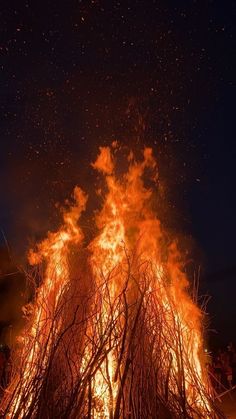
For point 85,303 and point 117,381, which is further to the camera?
point 85,303

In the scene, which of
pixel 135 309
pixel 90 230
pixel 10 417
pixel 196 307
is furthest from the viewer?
pixel 90 230

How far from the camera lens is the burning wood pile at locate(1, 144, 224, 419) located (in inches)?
147

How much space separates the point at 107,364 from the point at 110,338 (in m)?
0.23

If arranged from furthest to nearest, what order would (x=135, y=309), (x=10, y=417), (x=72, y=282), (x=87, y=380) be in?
(x=72, y=282)
(x=135, y=309)
(x=10, y=417)
(x=87, y=380)

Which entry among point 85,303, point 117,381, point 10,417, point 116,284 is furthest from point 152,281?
point 10,417

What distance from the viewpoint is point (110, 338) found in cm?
385

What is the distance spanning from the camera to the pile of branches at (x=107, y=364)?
3686 mm

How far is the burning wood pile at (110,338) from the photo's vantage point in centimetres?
373

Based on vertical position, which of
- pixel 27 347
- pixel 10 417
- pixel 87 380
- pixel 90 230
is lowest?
pixel 10 417

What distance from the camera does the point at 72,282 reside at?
457 centimetres

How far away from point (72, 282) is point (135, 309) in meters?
0.76

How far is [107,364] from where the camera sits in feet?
12.3

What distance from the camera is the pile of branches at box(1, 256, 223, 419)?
145 inches

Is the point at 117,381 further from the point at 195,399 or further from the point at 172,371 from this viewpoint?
the point at 195,399
